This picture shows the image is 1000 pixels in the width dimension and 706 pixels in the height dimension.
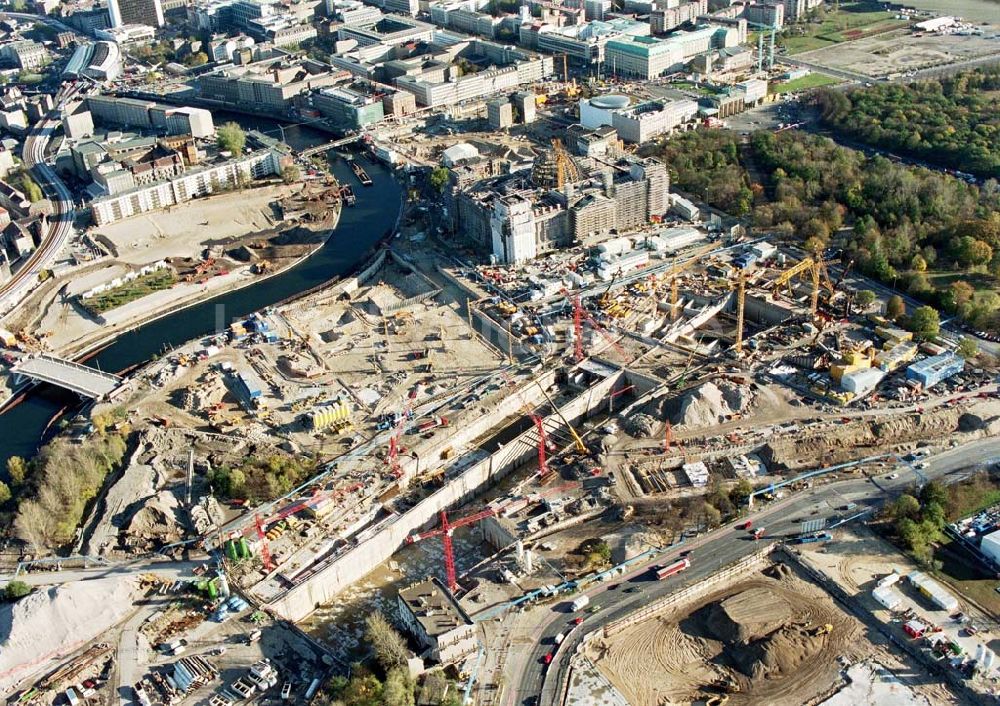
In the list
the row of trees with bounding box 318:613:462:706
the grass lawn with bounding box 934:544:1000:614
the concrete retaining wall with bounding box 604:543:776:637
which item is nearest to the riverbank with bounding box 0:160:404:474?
the row of trees with bounding box 318:613:462:706

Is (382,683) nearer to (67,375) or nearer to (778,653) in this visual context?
(778,653)

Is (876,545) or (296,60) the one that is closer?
(876,545)

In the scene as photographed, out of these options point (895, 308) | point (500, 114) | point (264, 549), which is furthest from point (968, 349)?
point (500, 114)

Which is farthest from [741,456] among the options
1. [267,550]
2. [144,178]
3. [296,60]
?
[296,60]

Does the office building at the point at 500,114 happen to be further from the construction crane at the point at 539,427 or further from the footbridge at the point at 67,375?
the footbridge at the point at 67,375

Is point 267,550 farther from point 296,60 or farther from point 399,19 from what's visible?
point 399,19

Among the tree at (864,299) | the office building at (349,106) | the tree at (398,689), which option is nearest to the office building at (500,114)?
the office building at (349,106)
